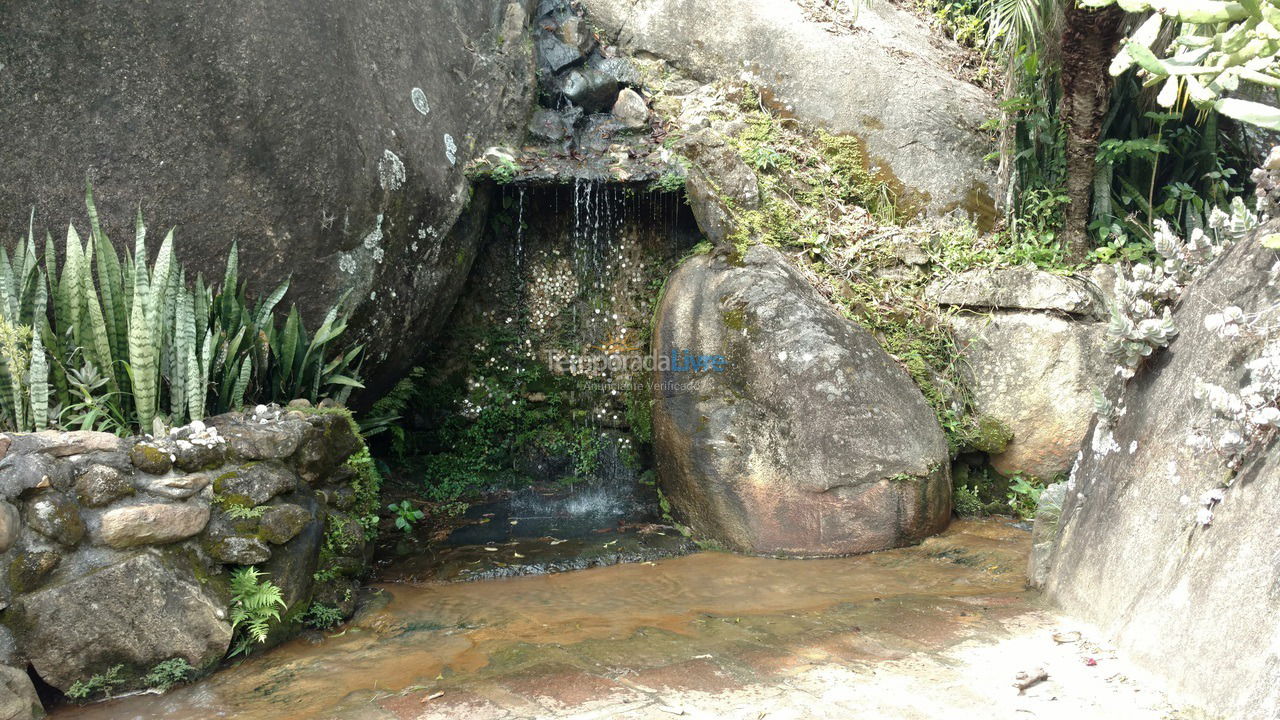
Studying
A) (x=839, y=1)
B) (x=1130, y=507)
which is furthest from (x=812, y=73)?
(x=1130, y=507)

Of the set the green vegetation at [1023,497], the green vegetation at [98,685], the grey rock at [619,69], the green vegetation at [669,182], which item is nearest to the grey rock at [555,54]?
the grey rock at [619,69]

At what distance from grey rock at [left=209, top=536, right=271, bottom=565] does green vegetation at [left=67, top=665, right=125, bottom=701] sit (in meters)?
0.51

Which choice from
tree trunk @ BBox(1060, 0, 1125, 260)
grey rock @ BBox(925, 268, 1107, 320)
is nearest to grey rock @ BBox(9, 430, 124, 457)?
grey rock @ BBox(925, 268, 1107, 320)

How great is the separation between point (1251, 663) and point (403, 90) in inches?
204

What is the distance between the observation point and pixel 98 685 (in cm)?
299

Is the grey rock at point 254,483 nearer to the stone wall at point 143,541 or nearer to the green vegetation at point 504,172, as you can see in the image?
the stone wall at point 143,541

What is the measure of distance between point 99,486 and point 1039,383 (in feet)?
17.5

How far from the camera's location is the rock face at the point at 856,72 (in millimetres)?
6535

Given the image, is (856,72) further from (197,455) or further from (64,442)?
(64,442)

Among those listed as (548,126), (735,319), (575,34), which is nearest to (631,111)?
(548,126)

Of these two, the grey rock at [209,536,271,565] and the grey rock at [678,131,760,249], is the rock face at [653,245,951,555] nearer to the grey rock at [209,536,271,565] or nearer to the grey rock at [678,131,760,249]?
the grey rock at [678,131,760,249]

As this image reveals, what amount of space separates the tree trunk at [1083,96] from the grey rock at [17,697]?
6123mm

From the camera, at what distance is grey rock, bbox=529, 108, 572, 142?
639 cm

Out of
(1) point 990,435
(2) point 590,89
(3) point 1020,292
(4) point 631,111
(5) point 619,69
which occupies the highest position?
(5) point 619,69
